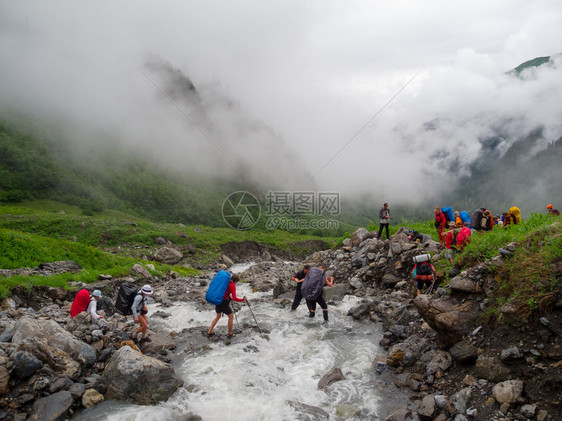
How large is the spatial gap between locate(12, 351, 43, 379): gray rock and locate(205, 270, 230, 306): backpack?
551cm

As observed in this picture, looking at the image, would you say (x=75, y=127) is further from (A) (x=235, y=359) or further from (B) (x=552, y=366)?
(B) (x=552, y=366)

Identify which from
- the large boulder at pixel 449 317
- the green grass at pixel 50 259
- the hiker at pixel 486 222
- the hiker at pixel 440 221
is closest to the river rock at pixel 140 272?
the green grass at pixel 50 259

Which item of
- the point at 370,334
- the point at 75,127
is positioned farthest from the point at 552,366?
the point at 75,127

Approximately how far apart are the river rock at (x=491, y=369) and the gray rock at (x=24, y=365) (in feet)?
37.9

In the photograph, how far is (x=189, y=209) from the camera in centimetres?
9144

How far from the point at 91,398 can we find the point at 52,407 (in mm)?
861

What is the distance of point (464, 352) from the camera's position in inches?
337

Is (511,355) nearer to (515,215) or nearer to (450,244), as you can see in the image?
(450,244)

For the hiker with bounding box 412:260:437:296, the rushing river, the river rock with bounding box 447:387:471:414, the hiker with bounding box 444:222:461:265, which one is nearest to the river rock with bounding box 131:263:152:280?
the rushing river

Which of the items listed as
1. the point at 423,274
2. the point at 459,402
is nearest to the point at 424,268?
the point at 423,274

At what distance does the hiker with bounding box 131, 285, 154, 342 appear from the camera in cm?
1137

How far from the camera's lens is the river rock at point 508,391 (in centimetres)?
669

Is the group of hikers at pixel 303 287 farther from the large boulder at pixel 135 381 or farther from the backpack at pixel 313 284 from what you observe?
→ the large boulder at pixel 135 381

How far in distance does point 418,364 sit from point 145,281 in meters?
20.2
